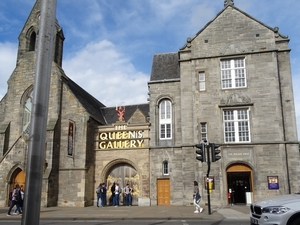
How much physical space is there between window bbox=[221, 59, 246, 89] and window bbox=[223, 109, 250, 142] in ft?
7.00

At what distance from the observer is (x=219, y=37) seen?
950 inches

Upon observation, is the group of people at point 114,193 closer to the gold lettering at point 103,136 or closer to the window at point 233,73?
the gold lettering at point 103,136

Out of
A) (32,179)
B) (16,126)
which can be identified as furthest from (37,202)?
(16,126)

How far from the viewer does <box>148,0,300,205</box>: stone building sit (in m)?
21.7

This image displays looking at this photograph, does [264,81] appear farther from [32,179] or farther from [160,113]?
[32,179]

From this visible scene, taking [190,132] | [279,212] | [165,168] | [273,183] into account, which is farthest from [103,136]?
[279,212]

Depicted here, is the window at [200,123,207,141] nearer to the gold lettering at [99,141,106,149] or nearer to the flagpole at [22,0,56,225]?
the gold lettering at [99,141,106,149]

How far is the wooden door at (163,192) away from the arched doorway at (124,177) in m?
1.85

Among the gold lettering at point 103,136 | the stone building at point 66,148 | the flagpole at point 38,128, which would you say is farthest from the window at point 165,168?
the flagpole at point 38,128

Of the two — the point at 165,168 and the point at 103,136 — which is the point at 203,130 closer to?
the point at 165,168

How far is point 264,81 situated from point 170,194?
11.1 metres

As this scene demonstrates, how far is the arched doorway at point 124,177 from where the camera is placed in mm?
24516

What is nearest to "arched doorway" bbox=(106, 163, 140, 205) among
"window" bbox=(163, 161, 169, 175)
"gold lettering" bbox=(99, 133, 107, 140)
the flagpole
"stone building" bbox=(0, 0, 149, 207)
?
"stone building" bbox=(0, 0, 149, 207)

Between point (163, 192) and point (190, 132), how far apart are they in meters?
5.11
